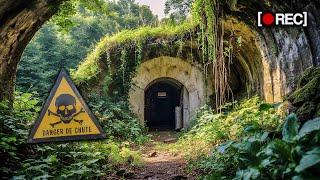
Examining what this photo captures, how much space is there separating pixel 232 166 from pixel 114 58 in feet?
30.2

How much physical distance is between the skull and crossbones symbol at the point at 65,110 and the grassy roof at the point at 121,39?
28.2ft

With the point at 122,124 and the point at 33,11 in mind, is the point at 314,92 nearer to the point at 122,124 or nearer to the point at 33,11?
the point at 33,11

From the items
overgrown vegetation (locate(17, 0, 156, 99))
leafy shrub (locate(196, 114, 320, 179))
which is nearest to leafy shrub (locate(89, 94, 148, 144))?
overgrown vegetation (locate(17, 0, 156, 99))

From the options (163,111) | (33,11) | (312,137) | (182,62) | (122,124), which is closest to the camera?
(312,137)

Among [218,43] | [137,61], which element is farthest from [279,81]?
[137,61]

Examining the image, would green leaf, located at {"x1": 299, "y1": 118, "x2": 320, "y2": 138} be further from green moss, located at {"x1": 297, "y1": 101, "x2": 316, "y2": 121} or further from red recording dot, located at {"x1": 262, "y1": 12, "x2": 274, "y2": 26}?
red recording dot, located at {"x1": 262, "y1": 12, "x2": 274, "y2": 26}

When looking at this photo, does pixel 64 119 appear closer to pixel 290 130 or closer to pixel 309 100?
pixel 290 130

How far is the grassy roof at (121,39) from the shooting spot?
41.2 feet

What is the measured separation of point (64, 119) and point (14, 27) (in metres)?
3.43

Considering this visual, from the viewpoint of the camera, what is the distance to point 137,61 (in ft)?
42.3

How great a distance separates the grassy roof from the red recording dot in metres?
4.93

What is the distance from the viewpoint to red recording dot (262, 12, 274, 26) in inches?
291

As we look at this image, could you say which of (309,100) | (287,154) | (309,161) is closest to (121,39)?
(309,100)

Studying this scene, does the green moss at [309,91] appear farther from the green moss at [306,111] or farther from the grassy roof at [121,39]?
the grassy roof at [121,39]
